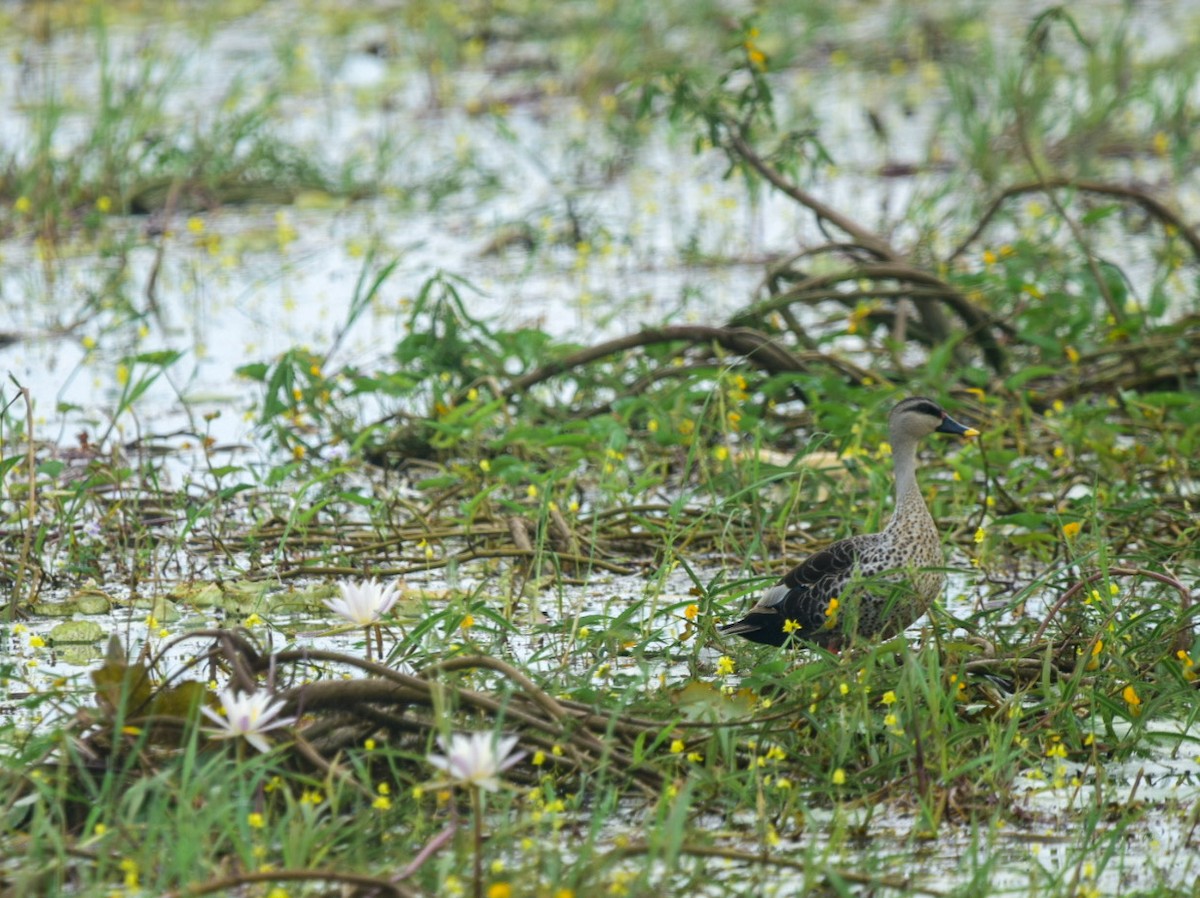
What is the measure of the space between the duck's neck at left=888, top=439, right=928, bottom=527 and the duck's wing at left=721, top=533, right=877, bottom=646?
96 millimetres

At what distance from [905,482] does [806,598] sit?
1.51 ft

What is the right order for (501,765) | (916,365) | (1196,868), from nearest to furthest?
(501,765)
(1196,868)
(916,365)

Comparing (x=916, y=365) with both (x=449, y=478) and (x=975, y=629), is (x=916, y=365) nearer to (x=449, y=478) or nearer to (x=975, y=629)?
(x=449, y=478)

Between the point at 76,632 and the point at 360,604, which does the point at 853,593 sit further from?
the point at 76,632

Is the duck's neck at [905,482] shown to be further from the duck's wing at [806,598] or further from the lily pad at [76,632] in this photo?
the lily pad at [76,632]

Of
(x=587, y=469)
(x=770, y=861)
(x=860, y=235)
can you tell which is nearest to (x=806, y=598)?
(x=770, y=861)

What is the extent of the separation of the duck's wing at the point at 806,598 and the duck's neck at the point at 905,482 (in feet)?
0.31

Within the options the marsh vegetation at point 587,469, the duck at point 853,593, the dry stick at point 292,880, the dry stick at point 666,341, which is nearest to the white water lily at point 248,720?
the marsh vegetation at point 587,469

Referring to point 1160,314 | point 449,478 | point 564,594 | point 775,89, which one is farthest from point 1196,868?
point 775,89

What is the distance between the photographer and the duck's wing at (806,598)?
14.3 feet

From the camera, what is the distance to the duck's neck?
4.46 metres

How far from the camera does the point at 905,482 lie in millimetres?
4641

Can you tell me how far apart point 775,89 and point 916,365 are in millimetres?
4965

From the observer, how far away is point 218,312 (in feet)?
27.4
